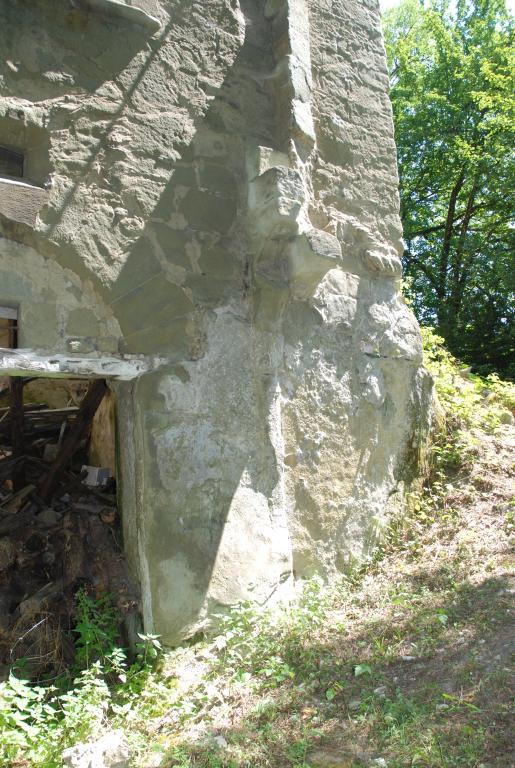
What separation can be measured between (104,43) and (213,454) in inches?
92.8

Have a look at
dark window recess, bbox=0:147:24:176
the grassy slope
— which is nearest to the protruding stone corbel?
dark window recess, bbox=0:147:24:176

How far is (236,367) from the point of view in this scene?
143 inches

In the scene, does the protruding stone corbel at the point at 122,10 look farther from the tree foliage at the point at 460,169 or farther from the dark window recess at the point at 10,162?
the tree foliage at the point at 460,169

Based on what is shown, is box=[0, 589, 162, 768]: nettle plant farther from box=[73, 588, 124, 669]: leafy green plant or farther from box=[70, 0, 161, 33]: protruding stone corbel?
box=[70, 0, 161, 33]: protruding stone corbel

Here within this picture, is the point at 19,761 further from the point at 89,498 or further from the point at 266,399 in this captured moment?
the point at 89,498

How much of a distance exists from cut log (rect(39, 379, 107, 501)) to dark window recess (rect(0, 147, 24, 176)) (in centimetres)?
232

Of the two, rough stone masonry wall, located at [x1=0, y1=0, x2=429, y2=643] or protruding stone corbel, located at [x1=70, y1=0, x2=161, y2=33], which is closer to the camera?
rough stone masonry wall, located at [x1=0, y1=0, x2=429, y2=643]

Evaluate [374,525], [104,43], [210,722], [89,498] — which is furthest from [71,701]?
[104,43]

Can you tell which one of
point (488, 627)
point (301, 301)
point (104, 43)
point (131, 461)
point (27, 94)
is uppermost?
point (104, 43)

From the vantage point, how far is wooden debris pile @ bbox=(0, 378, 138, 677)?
379 centimetres

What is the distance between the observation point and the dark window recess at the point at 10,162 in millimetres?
3184

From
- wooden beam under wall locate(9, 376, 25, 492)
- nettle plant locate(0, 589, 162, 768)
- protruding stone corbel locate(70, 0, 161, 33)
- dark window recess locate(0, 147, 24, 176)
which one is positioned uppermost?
protruding stone corbel locate(70, 0, 161, 33)

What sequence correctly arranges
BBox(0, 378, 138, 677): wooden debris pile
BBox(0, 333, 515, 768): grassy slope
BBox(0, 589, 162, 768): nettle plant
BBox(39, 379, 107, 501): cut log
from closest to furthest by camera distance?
BBox(0, 333, 515, 768): grassy slope, BBox(0, 589, 162, 768): nettle plant, BBox(0, 378, 138, 677): wooden debris pile, BBox(39, 379, 107, 501): cut log

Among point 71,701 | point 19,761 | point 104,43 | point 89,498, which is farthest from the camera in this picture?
point 89,498
